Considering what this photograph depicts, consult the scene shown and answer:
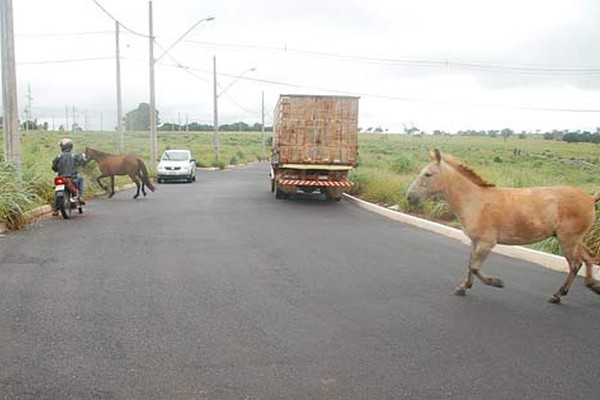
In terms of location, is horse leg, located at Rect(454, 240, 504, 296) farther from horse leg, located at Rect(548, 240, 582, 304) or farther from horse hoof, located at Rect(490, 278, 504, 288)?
horse leg, located at Rect(548, 240, 582, 304)

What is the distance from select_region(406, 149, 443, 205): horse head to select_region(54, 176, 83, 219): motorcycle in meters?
9.46

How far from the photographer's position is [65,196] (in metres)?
15.4

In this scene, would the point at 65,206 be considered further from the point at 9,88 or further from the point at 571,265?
the point at 571,265

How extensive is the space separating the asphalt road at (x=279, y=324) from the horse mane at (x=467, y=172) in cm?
133

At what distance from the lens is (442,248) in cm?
1205

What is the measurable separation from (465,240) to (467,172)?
5.06 metres

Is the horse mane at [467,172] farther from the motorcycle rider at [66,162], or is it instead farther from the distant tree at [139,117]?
the distant tree at [139,117]

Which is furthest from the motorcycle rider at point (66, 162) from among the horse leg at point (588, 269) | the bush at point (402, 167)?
the bush at point (402, 167)

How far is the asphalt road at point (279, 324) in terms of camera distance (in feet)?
16.1

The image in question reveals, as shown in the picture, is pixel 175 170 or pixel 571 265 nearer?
pixel 571 265

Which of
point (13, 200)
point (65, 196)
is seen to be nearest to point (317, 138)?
point (65, 196)

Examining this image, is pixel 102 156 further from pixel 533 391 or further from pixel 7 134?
pixel 533 391

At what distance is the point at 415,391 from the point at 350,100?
55.8 ft

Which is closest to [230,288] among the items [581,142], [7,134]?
[7,134]
